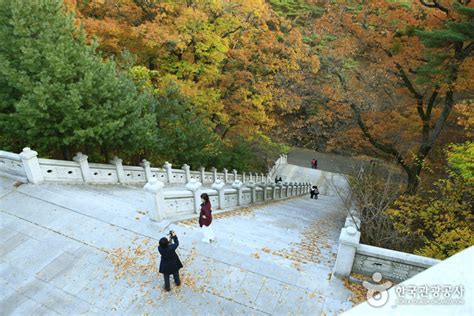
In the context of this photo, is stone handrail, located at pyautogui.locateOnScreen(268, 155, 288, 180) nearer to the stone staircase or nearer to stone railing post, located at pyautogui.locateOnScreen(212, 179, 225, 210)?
stone railing post, located at pyautogui.locateOnScreen(212, 179, 225, 210)

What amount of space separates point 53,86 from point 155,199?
489 cm

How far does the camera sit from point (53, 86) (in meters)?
9.04

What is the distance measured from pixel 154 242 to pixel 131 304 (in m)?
1.78

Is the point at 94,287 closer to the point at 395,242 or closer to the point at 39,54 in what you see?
the point at 39,54

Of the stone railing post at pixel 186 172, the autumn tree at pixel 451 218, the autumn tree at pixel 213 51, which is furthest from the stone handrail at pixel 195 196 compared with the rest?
the autumn tree at pixel 451 218

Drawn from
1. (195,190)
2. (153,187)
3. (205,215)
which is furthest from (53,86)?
(205,215)

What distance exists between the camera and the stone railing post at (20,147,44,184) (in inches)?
354

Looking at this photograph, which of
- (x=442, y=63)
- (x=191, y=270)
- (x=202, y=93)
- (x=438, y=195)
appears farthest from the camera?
(x=202, y=93)

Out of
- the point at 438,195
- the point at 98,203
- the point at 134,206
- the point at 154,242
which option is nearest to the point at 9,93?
the point at 98,203

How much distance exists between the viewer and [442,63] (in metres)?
11.7

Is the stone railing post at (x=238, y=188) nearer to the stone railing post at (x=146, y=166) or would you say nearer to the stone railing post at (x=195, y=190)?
the stone railing post at (x=195, y=190)

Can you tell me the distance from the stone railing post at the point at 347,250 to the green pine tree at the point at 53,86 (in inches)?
307

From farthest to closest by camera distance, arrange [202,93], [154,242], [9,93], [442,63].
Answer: [202,93]
[442,63]
[9,93]
[154,242]

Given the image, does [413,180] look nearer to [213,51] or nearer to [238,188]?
[238,188]
